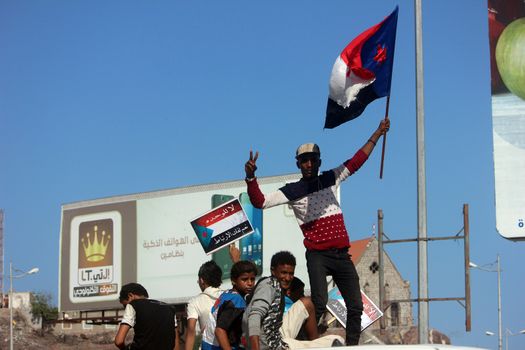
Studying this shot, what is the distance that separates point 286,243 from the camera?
3912 cm

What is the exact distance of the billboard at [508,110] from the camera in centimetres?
1627

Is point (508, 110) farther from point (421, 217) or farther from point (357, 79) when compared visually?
point (357, 79)

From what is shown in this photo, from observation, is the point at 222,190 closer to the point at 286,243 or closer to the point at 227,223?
the point at 286,243

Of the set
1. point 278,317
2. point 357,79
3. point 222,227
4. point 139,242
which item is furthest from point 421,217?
point 139,242

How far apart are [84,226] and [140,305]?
39031 mm

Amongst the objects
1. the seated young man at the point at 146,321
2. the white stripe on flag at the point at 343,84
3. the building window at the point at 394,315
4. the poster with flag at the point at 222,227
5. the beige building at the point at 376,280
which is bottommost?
the building window at the point at 394,315

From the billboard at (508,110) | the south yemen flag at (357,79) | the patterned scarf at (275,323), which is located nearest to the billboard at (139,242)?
the billboard at (508,110)

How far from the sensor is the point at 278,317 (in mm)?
6922

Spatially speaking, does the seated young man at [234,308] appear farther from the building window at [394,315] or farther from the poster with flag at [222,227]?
the building window at [394,315]

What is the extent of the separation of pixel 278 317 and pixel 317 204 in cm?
105

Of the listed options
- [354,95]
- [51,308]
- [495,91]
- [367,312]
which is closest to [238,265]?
[354,95]

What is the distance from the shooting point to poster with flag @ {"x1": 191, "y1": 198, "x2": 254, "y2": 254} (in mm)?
15617

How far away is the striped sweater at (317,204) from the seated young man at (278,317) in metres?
0.26

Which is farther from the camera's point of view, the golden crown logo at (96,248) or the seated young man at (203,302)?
the golden crown logo at (96,248)
